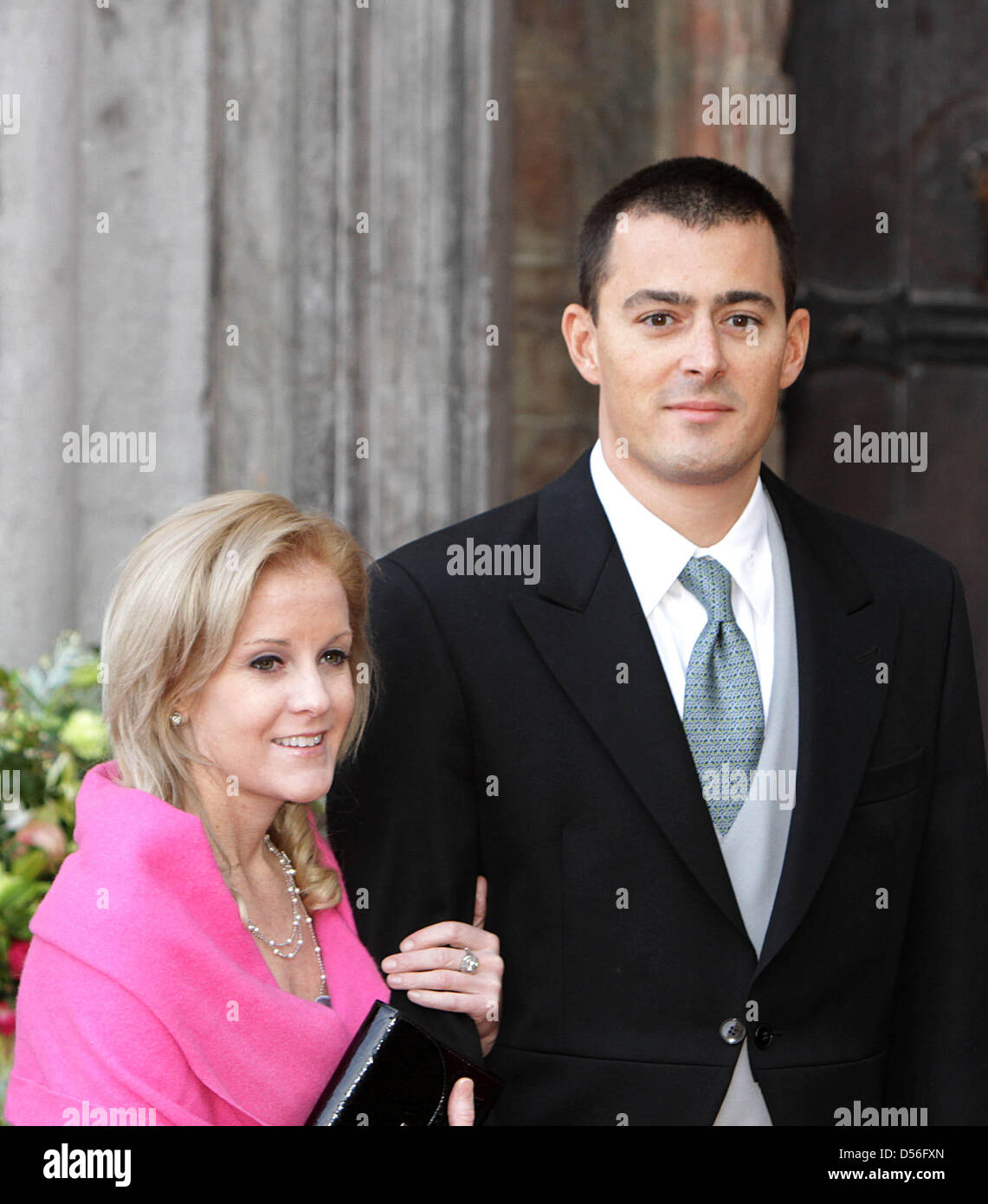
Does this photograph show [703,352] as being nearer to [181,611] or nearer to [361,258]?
[181,611]

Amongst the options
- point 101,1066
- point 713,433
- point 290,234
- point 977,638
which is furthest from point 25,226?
point 977,638

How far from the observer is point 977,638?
3.58 m

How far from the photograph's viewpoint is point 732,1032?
1.84m

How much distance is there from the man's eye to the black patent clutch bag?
35 centimetres

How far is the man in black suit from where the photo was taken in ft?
6.04

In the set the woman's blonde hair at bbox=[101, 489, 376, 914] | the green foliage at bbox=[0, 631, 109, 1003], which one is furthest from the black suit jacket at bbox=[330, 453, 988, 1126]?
the green foliage at bbox=[0, 631, 109, 1003]

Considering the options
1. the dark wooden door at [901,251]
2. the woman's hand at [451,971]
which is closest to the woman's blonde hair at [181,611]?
the woman's hand at [451,971]

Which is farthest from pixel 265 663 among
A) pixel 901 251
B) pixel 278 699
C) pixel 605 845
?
pixel 901 251

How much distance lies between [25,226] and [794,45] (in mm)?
1810

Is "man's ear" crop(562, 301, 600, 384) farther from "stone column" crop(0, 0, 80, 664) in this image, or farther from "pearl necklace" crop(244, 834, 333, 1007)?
"stone column" crop(0, 0, 80, 664)

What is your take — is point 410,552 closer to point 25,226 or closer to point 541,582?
point 541,582

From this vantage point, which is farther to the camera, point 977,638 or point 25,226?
point 977,638
